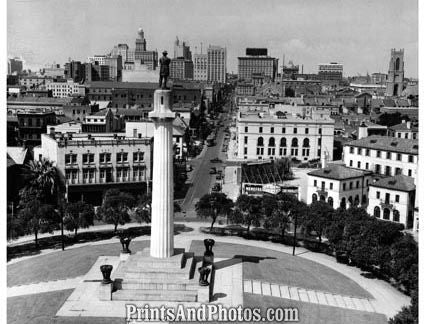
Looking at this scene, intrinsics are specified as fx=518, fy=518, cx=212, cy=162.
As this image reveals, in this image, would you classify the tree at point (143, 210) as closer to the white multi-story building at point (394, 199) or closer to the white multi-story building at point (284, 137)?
the white multi-story building at point (394, 199)

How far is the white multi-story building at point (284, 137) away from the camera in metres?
126

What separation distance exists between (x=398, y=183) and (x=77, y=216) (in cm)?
4626

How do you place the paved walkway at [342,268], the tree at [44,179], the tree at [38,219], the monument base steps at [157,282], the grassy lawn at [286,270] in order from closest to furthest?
1. the monument base steps at [157,282]
2. the paved walkway at [342,268]
3. the grassy lawn at [286,270]
4. the tree at [38,219]
5. the tree at [44,179]

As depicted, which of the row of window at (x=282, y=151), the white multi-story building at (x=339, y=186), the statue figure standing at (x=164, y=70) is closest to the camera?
the statue figure standing at (x=164, y=70)

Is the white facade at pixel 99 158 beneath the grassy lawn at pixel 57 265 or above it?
above

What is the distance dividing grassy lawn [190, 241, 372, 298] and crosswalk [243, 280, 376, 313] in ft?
3.17

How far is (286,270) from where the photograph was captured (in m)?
52.5

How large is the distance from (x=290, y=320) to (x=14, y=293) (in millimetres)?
24003

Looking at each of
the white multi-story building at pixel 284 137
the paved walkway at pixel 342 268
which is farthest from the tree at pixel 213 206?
the white multi-story building at pixel 284 137

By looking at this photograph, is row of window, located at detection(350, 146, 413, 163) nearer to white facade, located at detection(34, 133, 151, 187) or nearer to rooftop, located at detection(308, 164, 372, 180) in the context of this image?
rooftop, located at detection(308, 164, 372, 180)

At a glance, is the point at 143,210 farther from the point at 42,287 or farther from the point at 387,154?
the point at 387,154

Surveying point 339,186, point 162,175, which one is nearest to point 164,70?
point 162,175

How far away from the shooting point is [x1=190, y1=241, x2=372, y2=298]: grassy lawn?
49.0m

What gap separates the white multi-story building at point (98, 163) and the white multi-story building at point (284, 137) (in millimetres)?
47828
